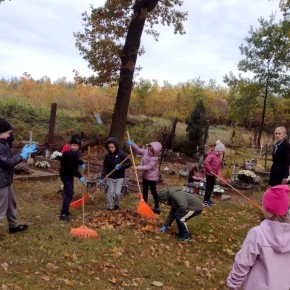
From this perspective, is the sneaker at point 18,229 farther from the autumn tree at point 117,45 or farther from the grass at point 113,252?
the autumn tree at point 117,45

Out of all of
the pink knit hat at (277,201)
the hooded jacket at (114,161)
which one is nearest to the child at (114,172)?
the hooded jacket at (114,161)

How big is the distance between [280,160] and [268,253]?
533cm

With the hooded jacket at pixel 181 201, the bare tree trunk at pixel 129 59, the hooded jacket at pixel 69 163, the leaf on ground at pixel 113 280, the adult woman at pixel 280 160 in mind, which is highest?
the bare tree trunk at pixel 129 59

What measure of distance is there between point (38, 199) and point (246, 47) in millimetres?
23412

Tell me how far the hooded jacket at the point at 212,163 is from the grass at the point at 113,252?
1234 millimetres

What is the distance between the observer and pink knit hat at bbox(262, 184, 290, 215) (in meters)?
3.26

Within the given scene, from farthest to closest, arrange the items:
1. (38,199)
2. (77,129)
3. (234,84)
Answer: (234,84) < (77,129) < (38,199)

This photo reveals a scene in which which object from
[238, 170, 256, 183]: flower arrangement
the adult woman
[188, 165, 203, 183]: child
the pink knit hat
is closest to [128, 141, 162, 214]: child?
the adult woman

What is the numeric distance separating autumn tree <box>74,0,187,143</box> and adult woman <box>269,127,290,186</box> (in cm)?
754

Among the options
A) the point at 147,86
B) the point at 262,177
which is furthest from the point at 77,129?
the point at 147,86

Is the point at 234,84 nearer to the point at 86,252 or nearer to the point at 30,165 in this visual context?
the point at 30,165

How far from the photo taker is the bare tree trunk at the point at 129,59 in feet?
47.1

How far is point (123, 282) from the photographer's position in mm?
5328

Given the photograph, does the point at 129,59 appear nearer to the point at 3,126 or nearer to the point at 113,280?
the point at 3,126
